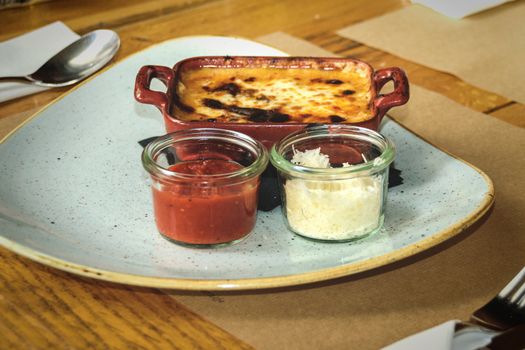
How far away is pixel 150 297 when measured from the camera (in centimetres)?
99

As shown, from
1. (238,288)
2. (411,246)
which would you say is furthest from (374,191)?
(238,288)

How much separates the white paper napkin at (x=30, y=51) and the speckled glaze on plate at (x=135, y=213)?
23 cm

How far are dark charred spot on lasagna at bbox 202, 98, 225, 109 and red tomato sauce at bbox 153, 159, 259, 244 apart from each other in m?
0.25

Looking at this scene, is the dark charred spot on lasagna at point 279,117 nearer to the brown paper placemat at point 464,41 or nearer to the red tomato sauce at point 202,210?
the red tomato sauce at point 202,210

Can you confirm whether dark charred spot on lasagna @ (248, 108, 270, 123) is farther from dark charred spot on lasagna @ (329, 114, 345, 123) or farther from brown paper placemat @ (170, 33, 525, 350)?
brown paper placemat @ (170, 33, 525, 350)

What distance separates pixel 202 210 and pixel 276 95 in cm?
35

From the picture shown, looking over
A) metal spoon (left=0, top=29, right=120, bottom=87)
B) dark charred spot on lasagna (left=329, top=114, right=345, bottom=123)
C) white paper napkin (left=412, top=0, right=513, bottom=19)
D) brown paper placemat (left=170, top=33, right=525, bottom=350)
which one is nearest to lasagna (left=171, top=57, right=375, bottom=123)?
dark charred spot on lasagna (left=329, top=114, right=345, bottom=123)

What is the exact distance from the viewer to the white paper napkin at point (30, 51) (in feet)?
5.38

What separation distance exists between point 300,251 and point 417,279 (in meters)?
0.15

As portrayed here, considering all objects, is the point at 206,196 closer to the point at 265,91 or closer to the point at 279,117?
the point at 279,117

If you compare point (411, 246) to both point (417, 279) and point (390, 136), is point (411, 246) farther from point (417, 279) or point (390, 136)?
point (390, 136)

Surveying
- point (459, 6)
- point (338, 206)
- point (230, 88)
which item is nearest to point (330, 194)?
point (338, 206)

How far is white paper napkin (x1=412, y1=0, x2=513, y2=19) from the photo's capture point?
6.72 feet

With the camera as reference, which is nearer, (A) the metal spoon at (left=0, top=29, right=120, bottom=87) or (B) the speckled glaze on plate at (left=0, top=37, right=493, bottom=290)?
(B) the speckled glaze on plate at (left=0, top=37, right=493, bottom=290)
